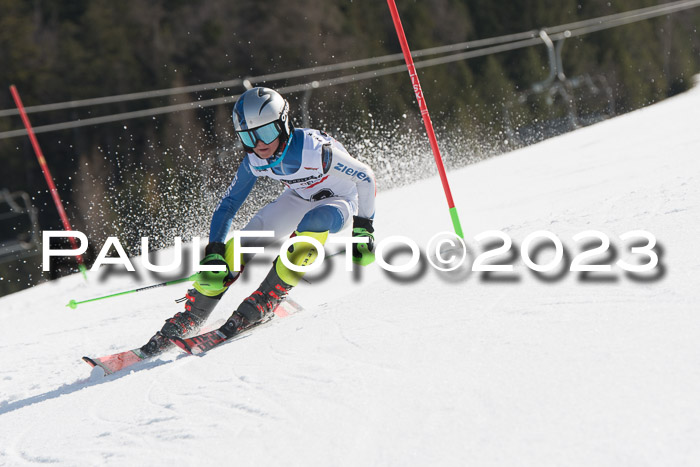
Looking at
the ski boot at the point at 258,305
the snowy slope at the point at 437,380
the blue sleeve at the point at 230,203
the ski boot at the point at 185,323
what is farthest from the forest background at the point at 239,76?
the snowy slope at the point at 437,380

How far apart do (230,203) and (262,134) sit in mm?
484

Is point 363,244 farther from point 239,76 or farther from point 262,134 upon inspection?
point 239,76

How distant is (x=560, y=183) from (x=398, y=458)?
5041 mm

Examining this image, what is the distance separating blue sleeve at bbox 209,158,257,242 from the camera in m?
3.92

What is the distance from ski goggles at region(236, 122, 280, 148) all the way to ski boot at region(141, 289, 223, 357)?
2.65 ft

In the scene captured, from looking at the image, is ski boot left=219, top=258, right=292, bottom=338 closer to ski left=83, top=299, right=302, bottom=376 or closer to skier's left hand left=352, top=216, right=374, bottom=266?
ski left=83, top=299, right=302, bottom=376

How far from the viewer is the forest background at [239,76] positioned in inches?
836

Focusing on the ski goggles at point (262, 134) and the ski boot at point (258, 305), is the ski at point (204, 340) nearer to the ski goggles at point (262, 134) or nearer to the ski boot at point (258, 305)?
the ski boot at point (258, 305)

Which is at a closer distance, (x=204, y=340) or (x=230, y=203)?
(x=204, y=340)

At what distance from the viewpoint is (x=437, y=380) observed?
218 centimetres

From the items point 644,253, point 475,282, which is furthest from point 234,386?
point 644,253

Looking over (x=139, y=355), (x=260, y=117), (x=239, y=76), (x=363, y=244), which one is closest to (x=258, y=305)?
(x=139, y=355)

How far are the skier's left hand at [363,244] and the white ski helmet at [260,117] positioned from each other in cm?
63

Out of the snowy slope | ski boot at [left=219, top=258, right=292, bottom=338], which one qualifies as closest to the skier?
ski boot at [left=219, top=258, right=292, bottom=338]
